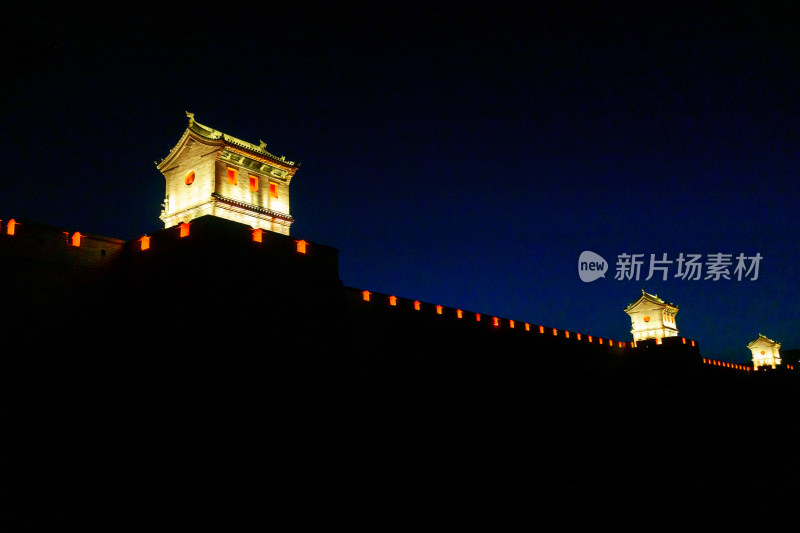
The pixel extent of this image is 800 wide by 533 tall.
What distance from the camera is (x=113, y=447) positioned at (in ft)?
31.7

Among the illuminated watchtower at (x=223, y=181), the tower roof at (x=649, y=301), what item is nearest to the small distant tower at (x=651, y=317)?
the tower roof at (x=649, y=301)

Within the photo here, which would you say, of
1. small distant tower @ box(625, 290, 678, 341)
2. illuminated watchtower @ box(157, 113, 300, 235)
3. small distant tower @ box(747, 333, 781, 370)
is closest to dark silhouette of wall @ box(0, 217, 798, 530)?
illuminated watchtower @ box(157, 113, 300, 235)

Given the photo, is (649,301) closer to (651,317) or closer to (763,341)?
(651,317)

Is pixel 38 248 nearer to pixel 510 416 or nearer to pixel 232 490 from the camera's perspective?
pixel 232 490

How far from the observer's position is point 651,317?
1319 inches

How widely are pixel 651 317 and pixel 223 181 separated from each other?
27.7 metres

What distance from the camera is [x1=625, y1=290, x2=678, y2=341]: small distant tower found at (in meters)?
33.4

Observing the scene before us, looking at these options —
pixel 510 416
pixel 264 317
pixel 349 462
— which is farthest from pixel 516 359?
pixel 264 317

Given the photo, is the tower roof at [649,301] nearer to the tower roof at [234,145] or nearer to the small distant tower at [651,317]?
the small distant tower at [651,317]

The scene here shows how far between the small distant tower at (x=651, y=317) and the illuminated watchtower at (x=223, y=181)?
2548 cm

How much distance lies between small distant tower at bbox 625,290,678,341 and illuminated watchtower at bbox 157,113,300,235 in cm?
2548

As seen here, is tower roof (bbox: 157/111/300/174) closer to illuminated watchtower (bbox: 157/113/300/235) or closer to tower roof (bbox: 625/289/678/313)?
illuminated watchtower (bbox: 157/113/300/235)

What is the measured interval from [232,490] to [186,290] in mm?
3510

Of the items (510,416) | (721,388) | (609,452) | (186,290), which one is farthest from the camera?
(721,388)
